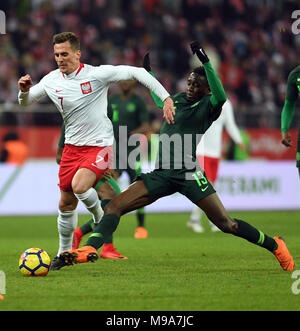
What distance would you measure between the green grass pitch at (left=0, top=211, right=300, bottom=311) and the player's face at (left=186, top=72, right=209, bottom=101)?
1.77 meters

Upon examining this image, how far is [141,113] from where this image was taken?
11898 millimetres

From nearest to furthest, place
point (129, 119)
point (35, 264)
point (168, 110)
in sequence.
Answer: point (168, 110) < point (35, 264) < point (129, 119)

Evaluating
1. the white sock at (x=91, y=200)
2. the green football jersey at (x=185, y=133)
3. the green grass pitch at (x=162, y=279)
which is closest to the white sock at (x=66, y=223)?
the white sock at (x=91, y=200)

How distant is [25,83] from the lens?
7.56 metres

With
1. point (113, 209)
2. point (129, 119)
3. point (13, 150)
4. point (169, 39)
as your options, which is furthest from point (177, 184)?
point (169, 39)

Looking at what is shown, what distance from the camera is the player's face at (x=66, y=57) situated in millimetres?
7637

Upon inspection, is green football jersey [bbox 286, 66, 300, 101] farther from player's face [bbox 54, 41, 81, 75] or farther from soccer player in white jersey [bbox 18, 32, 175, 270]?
player's face [bbox 54, 41, 81, 75]

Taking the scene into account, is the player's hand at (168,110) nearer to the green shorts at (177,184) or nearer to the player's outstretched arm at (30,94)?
the green shorts at (177,184)

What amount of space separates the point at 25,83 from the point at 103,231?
5.40 feet

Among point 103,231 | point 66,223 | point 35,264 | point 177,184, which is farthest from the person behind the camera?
point 66,223

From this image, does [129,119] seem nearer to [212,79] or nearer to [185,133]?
[185,133]

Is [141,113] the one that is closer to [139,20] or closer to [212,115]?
[212,115]

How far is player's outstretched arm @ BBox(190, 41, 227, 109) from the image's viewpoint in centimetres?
725
